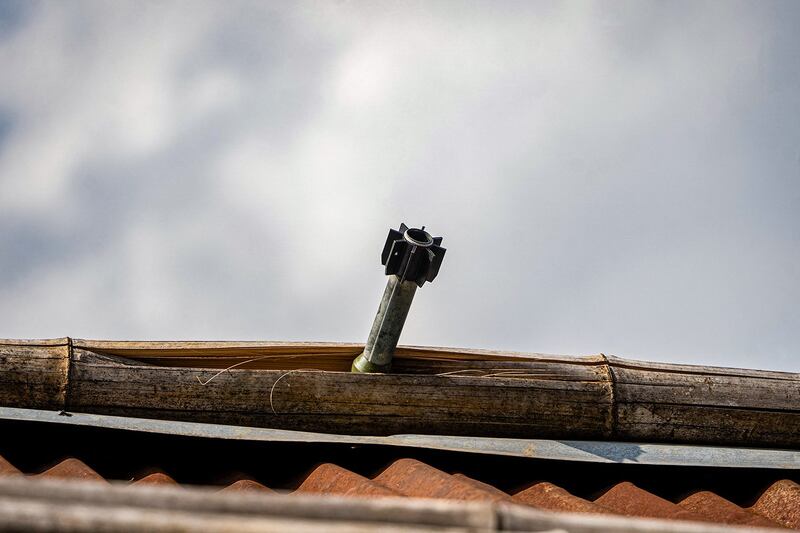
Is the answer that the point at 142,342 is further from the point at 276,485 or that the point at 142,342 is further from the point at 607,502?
the point at 607,502

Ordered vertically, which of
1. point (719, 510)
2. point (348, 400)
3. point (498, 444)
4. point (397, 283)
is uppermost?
point (397, 283)

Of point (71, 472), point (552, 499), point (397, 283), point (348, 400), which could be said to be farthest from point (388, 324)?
point (71, 472)

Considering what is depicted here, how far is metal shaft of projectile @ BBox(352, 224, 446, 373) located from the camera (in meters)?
2.60

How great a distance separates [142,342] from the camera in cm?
265

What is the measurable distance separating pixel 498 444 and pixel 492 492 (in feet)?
1.89

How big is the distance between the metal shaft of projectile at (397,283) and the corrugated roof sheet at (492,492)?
0.41m

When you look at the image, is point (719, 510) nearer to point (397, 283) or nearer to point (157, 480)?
point (397, 283)

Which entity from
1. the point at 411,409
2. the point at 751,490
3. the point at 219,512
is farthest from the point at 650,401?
the point at 219,512

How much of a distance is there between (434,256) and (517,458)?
26.5 inches

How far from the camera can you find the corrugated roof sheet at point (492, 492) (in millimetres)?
1963

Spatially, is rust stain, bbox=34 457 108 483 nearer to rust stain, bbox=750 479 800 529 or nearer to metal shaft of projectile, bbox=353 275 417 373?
metal shaft of projectile, bbox=353 275 417 373

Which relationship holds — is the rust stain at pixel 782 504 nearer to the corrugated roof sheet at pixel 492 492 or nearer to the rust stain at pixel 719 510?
the corrugated roof sheet at pixel 492 492

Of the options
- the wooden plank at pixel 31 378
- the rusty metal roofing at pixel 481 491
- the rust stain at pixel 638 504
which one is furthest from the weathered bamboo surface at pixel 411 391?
the rust stain at pixel 638 504

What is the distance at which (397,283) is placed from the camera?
104 inches
